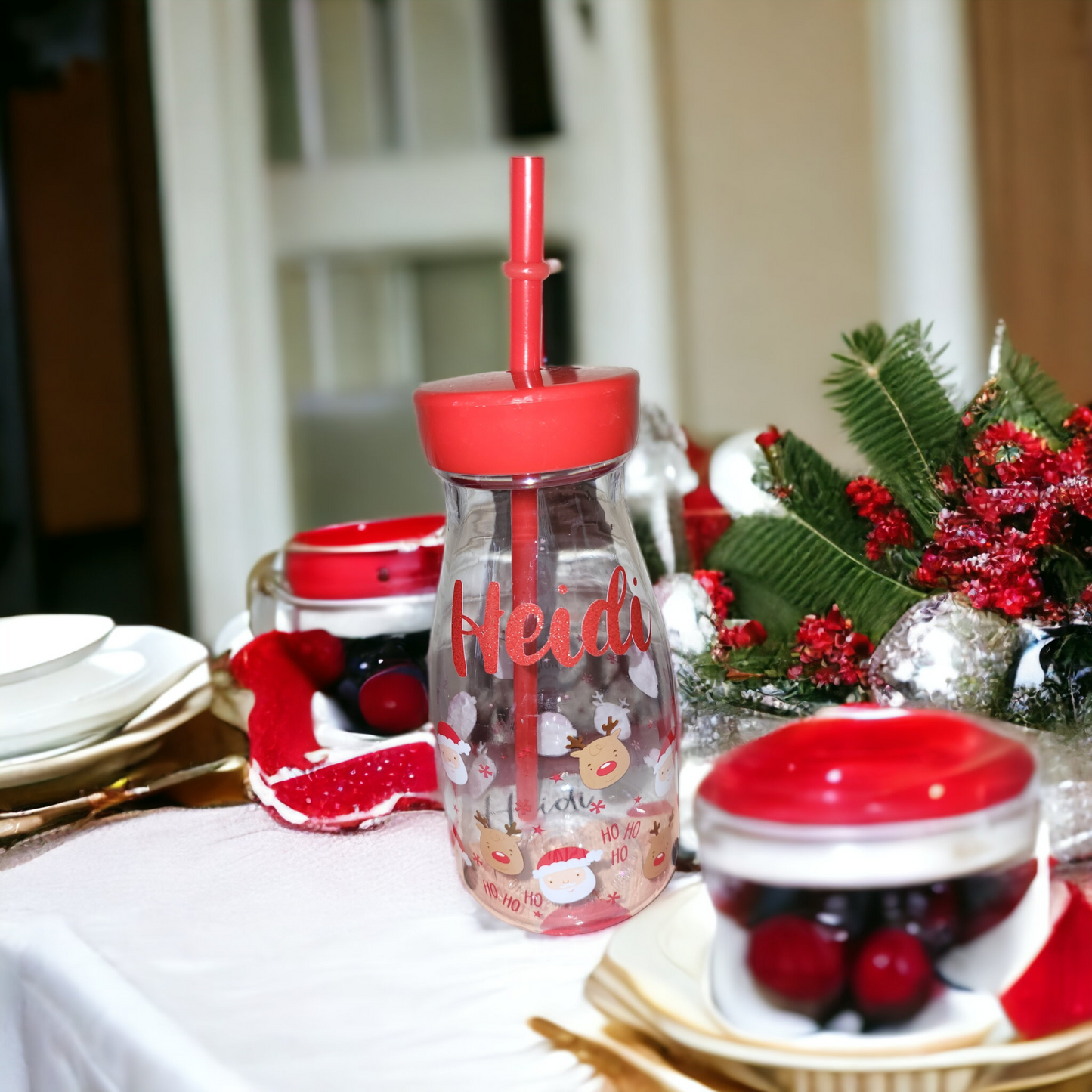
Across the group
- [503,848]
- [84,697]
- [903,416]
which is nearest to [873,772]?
[503,848]

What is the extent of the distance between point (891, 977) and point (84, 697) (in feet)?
1.13

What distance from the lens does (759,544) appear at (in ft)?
1.65

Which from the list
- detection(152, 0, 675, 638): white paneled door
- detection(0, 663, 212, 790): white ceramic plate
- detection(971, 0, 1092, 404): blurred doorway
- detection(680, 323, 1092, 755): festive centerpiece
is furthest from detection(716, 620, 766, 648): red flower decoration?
detection(971, 0, 1092, 404): blurred doorway

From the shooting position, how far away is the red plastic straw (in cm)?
36

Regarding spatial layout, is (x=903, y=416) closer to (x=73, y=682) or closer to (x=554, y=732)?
(x=554, y=732)

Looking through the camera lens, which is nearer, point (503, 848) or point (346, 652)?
point (503, 848)

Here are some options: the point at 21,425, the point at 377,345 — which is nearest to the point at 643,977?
the point at 21,425

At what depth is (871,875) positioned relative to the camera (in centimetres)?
27

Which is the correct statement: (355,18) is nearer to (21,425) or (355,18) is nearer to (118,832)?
(21,425)

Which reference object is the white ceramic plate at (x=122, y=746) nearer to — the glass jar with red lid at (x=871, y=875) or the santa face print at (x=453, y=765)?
the santa face print at (x=453, y=765)

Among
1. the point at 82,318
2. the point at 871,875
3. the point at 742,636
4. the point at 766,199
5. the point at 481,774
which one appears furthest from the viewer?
the point at 766,199

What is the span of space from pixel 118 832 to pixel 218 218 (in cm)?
103

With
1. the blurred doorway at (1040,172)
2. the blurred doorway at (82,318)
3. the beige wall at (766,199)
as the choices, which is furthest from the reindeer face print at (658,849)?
the blurred doorway at (1040,172)

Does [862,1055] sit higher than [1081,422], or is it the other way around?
[1081,422]
